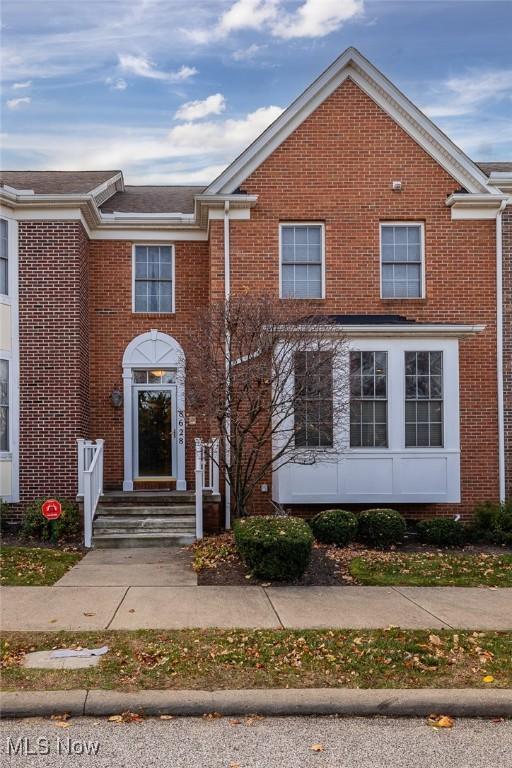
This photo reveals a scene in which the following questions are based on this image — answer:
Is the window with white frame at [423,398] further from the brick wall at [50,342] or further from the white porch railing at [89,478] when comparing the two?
the brick wall at [50,342]

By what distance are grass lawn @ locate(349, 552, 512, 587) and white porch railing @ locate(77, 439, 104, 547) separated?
14.5ft

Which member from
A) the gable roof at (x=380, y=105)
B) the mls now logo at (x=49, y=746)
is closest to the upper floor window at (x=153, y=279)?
the gable roof at (x=380, y=105)

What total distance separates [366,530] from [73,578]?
493 centimetres

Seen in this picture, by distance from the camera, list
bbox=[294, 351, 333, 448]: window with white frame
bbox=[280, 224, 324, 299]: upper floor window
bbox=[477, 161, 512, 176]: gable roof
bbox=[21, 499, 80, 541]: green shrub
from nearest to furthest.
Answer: bbox=[294, 351, 333, 448]: window with white frame
bbox=[21, 499, 80, 541]: green shrub
bbox=[280, 224, 324, 299]: upper floor window
bbox=[477, 161, 512, 176]: gable roof

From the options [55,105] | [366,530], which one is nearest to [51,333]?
[55,105]

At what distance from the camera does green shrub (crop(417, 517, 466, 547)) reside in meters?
12.2

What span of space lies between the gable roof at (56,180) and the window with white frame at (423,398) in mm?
7083

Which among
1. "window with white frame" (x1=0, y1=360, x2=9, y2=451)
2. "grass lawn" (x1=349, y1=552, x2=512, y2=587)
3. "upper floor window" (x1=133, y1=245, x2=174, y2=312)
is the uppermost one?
"upper floor window" (x1=133, y1=245, x2=174, y2=312)

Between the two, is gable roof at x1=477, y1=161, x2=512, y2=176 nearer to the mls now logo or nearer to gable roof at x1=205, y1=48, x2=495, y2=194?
gable roof at x1=205, y1=48, x2=495, y2=194

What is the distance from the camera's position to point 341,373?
1163 cm

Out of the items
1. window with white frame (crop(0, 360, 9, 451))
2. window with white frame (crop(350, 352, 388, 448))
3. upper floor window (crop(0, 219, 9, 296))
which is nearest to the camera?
window with white frame (crop(350, 352, 388, 448))

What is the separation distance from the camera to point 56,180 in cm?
1582

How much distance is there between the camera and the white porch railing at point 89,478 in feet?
38.7

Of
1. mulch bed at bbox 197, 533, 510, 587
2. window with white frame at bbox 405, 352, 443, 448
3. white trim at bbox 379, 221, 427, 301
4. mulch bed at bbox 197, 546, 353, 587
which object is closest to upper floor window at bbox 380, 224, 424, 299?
white trim at bbox 379, 221, 427, 301
